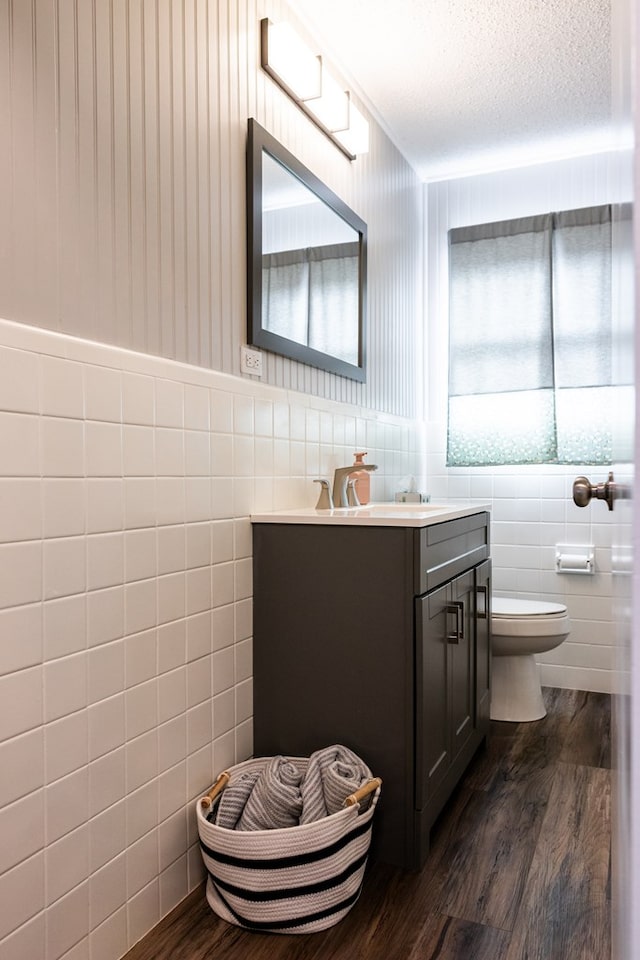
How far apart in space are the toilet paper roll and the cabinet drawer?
0.89 m

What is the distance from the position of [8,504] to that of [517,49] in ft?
7.92

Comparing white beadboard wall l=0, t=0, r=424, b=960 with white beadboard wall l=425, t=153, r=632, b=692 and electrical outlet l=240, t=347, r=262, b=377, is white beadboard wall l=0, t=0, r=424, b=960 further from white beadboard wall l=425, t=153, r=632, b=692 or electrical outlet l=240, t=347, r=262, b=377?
white beadboard wall l=425, t=153, r=632, b=692

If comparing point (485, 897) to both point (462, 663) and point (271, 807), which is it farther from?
point (462, 663)

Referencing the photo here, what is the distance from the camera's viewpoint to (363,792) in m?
1.55

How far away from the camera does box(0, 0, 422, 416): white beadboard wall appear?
47.1 inches

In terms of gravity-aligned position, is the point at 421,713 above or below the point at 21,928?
above

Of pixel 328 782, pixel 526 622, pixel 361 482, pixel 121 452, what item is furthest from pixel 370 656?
pixel 526 622

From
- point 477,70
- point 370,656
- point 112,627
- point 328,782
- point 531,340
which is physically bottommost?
point 328,782

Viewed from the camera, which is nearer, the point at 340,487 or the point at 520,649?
the point at 340,487

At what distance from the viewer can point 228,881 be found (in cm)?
147

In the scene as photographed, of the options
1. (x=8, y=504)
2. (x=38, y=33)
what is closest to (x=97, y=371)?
(x=8, y=504)

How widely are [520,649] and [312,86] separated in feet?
6.97

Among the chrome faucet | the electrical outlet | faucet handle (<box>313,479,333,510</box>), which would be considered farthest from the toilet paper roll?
the electrical outlet

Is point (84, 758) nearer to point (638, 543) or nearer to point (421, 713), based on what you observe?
point (421, 713)
